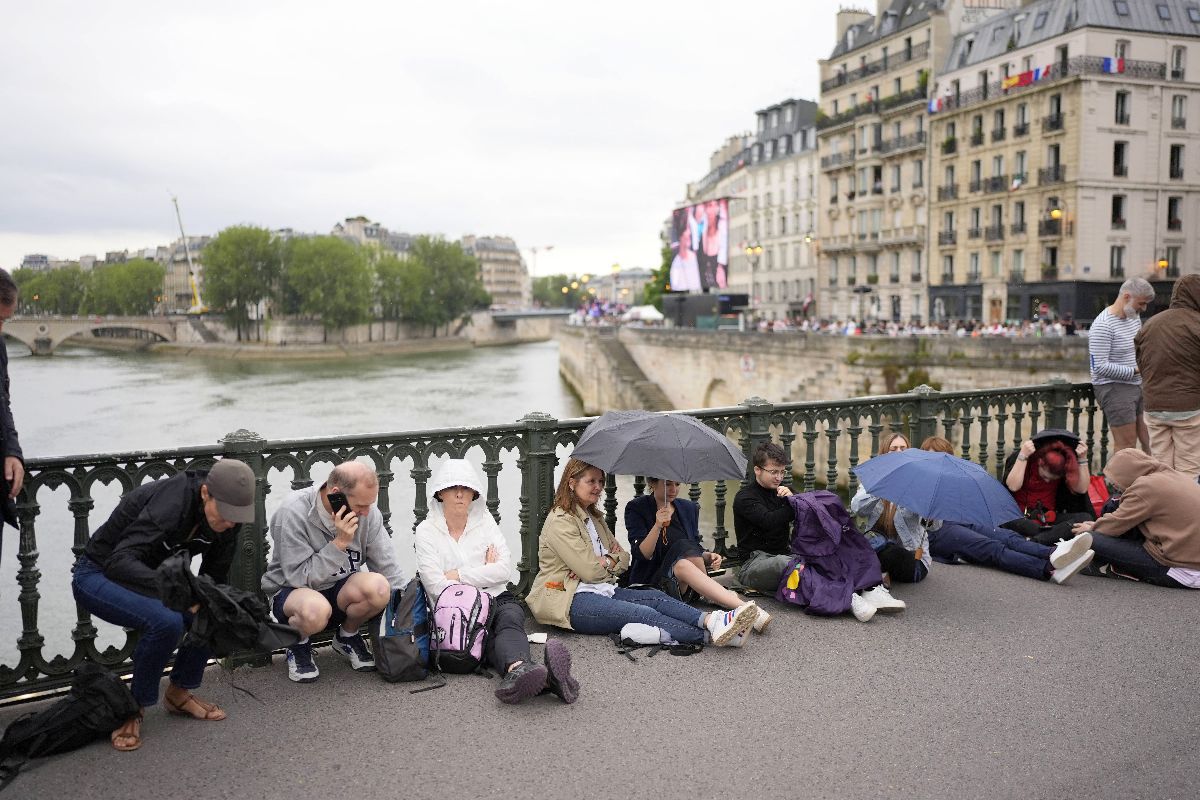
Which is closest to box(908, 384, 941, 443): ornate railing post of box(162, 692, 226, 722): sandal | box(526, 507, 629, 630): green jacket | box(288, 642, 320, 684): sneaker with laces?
box(526, 507, 629, 630): green jacket

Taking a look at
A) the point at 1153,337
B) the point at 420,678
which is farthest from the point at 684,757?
the point at 1153,337

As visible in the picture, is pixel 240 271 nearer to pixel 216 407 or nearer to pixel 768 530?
pixel 216 407

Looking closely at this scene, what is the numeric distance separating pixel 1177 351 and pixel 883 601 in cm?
325

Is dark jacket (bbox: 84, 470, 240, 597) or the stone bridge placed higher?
the stone bridge

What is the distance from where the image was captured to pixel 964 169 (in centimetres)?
4706

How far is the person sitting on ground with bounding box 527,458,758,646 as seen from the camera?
5195 millimetres

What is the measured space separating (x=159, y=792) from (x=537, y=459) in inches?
107

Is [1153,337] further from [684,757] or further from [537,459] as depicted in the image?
[684,757]

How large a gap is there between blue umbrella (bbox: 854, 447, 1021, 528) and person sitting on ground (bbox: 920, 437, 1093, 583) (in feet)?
1.54

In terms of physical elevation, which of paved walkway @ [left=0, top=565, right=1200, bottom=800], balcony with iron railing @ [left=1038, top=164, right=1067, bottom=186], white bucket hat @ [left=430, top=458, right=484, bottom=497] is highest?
balcony with iron railing @ [left=1038, top=164, right=1067, bottom=186]

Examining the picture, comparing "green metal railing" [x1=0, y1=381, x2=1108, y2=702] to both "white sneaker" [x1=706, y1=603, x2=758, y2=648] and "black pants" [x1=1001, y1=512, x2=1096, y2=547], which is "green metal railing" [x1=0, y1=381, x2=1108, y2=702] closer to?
"black pants" [x1=1001, y1=512, x2=1096, y2=547]

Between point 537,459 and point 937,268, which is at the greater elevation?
point 937,268

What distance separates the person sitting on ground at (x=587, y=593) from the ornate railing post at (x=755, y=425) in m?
1.51

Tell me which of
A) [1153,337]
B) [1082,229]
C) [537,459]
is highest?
[1082,229]
